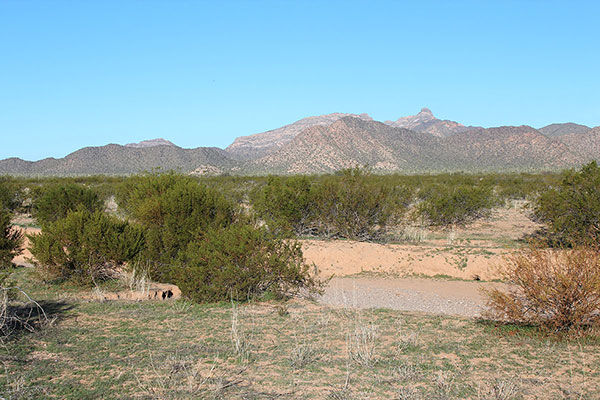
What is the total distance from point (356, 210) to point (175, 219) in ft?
33.0

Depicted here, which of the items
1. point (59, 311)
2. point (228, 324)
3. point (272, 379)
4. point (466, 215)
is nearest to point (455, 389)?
point (272, 379)

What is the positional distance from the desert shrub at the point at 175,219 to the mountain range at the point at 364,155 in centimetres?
6905

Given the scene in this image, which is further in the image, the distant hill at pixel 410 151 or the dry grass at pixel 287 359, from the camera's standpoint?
the distant hill at pixel 410 151

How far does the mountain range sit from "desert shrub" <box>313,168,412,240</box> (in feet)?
198

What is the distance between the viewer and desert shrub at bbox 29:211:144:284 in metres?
11.7

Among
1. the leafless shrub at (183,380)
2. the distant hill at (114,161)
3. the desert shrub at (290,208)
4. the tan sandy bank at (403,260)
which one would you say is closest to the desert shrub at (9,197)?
the desert shrub at (290,208)

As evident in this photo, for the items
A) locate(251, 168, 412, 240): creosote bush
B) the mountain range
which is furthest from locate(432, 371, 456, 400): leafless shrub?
the mountain range

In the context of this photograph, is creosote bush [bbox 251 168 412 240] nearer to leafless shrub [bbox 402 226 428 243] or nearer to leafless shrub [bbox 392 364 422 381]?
leafless shrub [bbox 402 226 428 243]

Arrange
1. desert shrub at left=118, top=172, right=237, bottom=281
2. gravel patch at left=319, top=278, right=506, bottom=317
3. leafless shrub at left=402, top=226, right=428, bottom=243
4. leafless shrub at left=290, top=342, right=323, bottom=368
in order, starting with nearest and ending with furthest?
1. leafless shrub at left=290, top=342, right=323, bottom=368
2. gravel patch at left=319, top=278, right=506, bottom=317
3. desert shrub at left=118, top=172, right=237, bottom=281
4. leafless shrub at left=402, top=226, right=428, bottom=243

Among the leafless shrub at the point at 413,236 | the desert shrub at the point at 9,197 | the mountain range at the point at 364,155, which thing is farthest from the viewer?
the mountain range at the point at 364,155

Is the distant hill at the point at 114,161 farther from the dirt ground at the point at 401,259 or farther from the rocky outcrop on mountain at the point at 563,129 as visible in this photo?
the rocky outcrop on mountain at the point at 563,129

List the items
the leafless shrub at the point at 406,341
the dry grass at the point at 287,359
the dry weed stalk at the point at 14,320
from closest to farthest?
1. the dry grass at the point at 287,359
2. the dry weed stalk at the point at 14,320
3. the leafless shrub at the point at 406,341

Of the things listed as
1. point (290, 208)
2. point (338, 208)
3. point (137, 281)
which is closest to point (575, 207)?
point (338, 208)

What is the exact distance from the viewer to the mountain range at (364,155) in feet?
287
